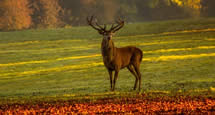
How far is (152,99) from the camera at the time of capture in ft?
61.4

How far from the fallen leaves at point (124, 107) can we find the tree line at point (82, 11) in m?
63.5

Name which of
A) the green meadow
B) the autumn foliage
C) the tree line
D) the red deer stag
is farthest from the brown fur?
the autumn foliage

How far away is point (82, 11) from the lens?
95.7 meters

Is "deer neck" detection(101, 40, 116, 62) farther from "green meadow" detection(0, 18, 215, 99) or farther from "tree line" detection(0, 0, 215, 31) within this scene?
"tree line" detection(0, 0, 215, 31)

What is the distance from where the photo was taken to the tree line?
8919 centimetres

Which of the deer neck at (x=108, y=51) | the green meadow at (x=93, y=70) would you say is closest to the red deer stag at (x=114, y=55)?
the deer neck at (x=108, y=51)

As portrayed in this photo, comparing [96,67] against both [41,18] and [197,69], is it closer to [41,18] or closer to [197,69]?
[197,69]

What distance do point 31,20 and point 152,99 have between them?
75759mm

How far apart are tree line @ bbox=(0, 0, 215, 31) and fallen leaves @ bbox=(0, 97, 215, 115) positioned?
63472mm

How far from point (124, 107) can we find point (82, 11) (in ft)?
262

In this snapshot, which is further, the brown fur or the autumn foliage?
the autumn foliage

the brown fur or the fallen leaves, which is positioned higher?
the brown fur

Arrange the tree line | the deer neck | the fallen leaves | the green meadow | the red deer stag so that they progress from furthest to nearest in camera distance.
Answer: the tree line, the green meadow, the deer neck, the red deer stag, the fallen leaves

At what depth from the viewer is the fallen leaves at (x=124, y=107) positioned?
15.7 metres
